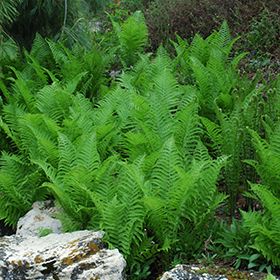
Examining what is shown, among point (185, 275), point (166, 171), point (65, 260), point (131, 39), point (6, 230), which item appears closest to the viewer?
point (185, 275)

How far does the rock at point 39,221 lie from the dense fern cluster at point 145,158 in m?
0.11

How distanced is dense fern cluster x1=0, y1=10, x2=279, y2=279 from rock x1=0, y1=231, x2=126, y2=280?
5.8 inches

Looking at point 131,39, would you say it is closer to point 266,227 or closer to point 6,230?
point 6,230

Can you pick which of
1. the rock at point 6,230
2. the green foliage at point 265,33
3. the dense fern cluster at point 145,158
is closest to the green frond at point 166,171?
the dense fern cluster at point 145,158

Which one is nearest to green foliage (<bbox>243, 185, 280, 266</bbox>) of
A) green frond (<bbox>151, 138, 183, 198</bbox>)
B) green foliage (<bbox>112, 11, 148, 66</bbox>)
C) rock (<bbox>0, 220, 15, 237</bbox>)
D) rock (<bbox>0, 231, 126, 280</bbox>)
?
green frond (<bbox>151, 138, 183, 198</bbox>)

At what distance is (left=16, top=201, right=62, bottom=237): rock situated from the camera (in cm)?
435

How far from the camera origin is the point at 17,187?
4.71 meters

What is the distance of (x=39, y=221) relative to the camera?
446 cm

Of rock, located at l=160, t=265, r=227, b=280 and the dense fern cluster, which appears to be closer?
rock, located at l=160, t=265, r=227, b=280

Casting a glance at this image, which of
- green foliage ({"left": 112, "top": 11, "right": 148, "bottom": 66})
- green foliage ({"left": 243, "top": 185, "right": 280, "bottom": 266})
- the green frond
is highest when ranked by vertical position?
green foliage ({"left": 112, "top": 11, "right": 148, "bottom": 66})

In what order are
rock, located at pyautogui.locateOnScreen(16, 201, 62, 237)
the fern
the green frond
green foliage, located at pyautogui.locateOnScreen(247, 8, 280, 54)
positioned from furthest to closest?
green foliage, located at pyautogui.locateOnScreen(247, 8, 280, 54)
the fern
rock, located at pyautogui.locateOnScreen(16, 201, 62, 237)
the green frond

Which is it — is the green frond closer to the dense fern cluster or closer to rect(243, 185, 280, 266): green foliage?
the dense fern cluster

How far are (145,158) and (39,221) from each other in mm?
860

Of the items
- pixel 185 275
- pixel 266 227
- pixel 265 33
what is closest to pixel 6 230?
pixel 185 275
